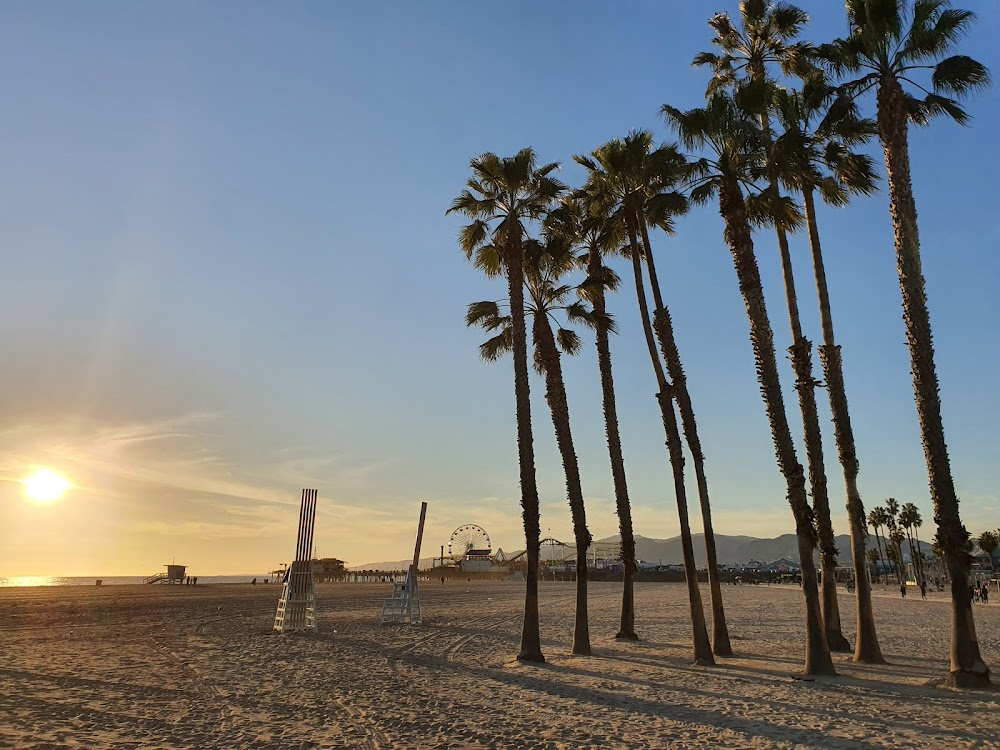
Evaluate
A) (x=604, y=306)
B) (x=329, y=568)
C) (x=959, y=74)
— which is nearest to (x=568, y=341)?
(x=604, y=306)

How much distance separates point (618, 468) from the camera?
20109 mm

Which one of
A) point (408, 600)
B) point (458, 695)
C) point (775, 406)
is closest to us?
point (458, 695)

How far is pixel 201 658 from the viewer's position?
1678cm

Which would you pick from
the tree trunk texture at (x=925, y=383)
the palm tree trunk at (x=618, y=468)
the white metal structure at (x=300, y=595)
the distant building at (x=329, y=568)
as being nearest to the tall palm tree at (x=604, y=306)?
the palm tree trunk at (x=618, y=468)

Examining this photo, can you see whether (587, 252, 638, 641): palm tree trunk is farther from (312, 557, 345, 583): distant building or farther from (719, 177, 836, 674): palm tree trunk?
(312, 557, 345, 583): distant building

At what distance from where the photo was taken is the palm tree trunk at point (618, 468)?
1998 cm

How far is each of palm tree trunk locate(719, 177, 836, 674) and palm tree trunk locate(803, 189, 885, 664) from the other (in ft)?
5.35

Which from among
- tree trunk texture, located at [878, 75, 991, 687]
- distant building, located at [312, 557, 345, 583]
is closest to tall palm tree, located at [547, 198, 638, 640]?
tree trunk texture, located at [878, 75, 991, 687]

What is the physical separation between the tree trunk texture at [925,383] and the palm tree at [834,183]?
2.01 m

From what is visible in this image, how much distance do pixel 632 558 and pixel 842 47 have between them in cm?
1378

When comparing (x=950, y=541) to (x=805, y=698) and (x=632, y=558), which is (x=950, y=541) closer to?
(x=805, y=698)

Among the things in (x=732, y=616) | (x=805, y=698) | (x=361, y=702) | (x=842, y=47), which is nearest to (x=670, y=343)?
(x=842, y=47)

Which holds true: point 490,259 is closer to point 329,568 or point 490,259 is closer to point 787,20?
point 787,20

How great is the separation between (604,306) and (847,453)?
8043mm
